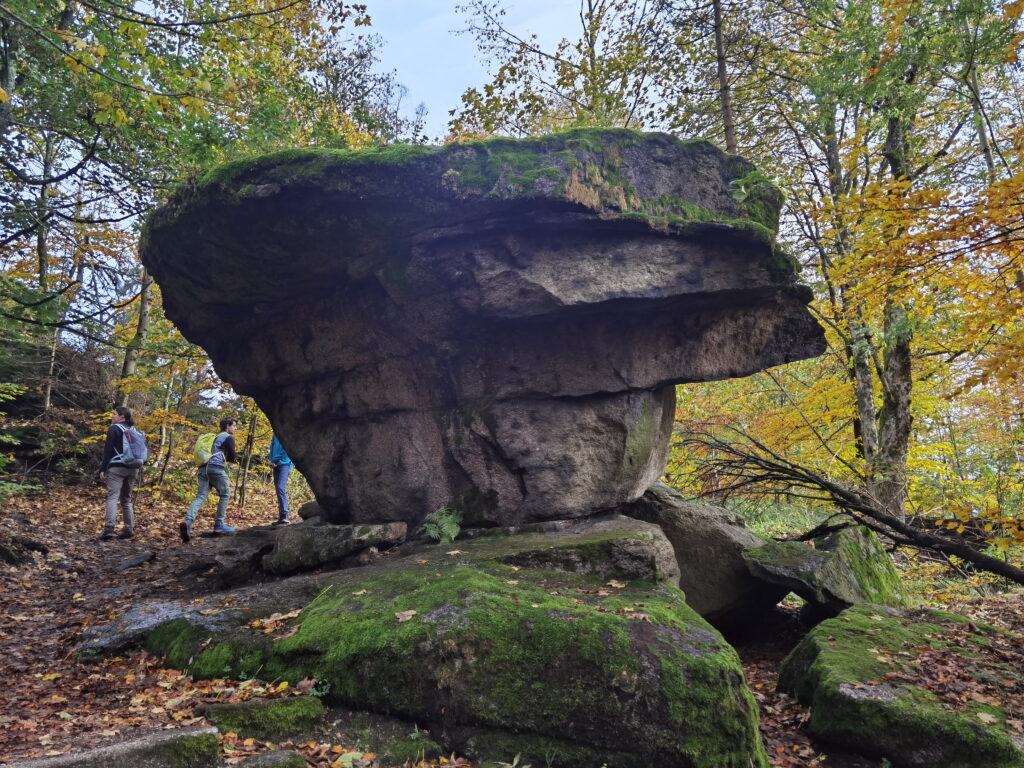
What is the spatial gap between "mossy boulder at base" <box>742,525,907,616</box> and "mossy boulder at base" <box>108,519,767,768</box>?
2982 millimetres

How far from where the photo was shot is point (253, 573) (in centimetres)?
861

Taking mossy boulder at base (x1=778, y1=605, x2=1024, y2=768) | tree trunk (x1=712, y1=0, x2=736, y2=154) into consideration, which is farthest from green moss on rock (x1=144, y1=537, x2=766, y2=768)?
tree trunk (x1=712, y1=0, x2=736, y2=154)

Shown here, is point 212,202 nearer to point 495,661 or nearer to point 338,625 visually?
point 338,625

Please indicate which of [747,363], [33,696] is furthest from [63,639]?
[747,363]

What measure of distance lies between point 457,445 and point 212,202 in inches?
175

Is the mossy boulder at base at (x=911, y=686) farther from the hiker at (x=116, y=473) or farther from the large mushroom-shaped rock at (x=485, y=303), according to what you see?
the hiker at (x=116, y=473)

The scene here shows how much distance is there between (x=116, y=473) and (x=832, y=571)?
40.1ft

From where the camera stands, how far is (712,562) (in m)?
8.70

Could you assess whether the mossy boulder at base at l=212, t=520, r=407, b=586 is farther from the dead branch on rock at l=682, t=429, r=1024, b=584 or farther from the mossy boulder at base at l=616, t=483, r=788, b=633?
the dead branch on rock at l=682, t=429, r=1024, b=584

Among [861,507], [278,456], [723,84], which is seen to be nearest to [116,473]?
[278,456]

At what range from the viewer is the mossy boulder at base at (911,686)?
4.93 meters

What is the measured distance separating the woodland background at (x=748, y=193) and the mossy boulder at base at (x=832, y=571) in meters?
0.65

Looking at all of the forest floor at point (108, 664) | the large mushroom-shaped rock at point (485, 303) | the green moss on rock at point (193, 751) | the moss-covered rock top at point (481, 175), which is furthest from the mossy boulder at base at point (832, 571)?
the green moss on rock at point (193, 751)

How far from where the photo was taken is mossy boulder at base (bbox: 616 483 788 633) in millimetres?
8508
